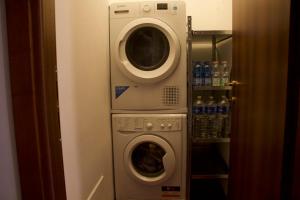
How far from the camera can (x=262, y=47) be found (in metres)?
1.01

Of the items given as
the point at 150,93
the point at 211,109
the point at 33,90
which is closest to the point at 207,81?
the point at 211,109

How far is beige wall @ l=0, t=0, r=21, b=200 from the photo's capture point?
653 millimetres

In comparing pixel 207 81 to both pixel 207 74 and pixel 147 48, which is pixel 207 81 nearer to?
pixel 207 74

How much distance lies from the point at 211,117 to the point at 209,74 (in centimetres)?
34

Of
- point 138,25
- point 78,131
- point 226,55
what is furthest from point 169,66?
point 78,131

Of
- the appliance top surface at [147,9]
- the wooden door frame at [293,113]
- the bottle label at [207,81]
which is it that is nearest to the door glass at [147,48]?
the appliance top surface at [147,9]

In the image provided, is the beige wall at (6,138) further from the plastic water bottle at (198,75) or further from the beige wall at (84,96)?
the plastic water bottle at (198,75)

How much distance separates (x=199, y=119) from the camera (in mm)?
1812

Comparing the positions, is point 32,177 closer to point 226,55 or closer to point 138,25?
point 138,25

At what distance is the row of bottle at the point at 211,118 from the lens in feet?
5.73

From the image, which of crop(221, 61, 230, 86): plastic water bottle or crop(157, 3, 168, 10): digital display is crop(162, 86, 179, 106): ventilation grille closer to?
crop(221, 61, 230, 86): plastic water bottle

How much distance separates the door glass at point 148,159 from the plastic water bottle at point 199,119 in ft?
1.09

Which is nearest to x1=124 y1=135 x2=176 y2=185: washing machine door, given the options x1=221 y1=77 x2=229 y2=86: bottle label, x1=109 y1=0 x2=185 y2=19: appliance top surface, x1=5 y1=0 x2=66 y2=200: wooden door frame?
x1=221 y1=77 x2=229 y2=86: bottle label

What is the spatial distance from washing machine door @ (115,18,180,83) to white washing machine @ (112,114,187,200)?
336mm
